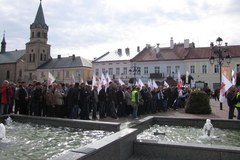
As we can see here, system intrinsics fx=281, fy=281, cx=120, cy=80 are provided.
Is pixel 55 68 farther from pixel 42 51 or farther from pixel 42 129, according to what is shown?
pixel 42 129

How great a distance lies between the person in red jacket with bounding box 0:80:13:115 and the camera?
43.5 feet

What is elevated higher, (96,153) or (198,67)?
(198,67)

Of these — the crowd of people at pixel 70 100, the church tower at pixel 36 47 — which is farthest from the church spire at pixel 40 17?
the crowd of people at pixel 70 100

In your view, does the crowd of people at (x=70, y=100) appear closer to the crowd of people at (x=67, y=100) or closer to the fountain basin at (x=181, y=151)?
the crowd of people at (x=67, y=100)

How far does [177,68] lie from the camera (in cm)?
5725

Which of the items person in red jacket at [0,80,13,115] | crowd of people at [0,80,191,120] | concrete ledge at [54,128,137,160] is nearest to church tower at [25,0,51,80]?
crowd of people at [0,80,191,120]

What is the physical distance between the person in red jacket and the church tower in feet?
238

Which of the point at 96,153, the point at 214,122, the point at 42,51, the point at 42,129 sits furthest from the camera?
the point at 42,51

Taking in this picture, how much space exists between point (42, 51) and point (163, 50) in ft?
134

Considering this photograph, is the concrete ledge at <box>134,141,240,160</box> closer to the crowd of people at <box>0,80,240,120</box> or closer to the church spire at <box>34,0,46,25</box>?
the crowd of people at <box>0,80,240,120</box>

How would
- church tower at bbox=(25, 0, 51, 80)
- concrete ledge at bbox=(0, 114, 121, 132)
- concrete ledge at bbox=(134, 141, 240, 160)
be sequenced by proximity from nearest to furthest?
1. concrete ledge at bbox=(134, 141, 240, 160)
2. concrete ledge at bbox=(0, 114, 121, 132)
3. church tower at bbox=(25, 0, 51, 80)

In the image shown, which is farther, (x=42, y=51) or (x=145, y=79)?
(x=42, y=51)

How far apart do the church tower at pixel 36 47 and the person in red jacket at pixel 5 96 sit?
72573 millimetres

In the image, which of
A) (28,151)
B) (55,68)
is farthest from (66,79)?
(28,151)
